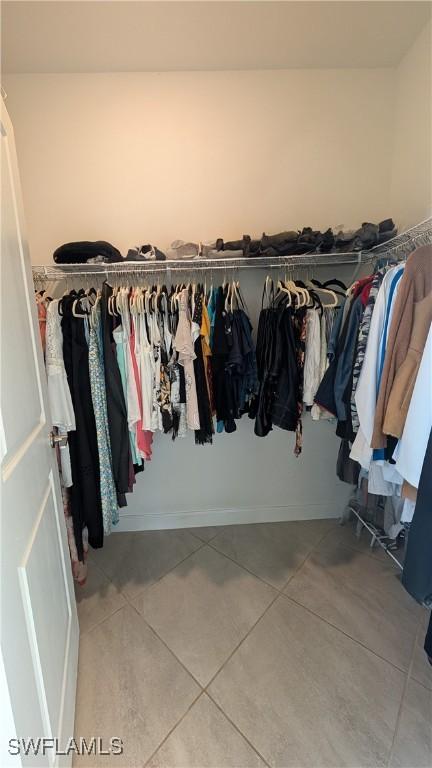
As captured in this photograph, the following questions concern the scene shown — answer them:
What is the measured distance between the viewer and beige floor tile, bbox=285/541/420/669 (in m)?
1.36

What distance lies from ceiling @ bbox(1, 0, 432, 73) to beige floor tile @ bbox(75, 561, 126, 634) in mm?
2802

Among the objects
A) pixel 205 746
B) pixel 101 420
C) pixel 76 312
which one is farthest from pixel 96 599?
pixel 76 312

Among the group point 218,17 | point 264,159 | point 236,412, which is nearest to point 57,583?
point 236,412

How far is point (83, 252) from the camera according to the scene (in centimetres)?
148

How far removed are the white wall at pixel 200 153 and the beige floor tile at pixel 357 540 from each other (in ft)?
5.35

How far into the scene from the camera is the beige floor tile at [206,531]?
2006 millimetres

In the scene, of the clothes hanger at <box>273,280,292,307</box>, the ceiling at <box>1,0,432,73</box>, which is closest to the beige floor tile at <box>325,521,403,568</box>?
the clothes hanger at <box>273,280,292,307</box>

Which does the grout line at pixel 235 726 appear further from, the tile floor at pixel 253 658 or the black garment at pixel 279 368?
the black garment at pixel 279 368

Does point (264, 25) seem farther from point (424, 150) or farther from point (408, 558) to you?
point (408, 558)

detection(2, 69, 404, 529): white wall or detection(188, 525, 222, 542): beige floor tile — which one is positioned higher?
detection(2, 69, 404, 529): white wall

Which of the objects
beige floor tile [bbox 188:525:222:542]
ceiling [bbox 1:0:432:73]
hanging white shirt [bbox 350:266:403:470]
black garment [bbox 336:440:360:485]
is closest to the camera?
hanging white shirt [bbox 350:266:403:470]

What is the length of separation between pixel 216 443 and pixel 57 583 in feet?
3.80

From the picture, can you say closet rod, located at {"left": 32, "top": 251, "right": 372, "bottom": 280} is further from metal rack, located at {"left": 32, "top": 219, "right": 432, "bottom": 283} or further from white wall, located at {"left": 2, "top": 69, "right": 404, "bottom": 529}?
white wall, located at {"left": 2, "top": 69, "right": 404, "bottom": 529}

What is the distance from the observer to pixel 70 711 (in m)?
1.06
